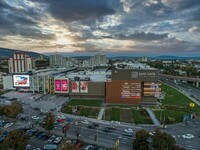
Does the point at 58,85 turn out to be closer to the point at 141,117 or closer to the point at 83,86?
the point at 83,86

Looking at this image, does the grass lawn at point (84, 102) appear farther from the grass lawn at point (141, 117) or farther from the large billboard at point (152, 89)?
the large billboard at point (152, 89)

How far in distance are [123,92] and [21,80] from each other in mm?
52989

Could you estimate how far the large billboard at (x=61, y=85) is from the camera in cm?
8725

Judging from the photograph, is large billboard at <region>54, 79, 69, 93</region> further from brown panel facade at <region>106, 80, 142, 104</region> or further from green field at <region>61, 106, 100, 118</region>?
brown panel facade at <region>106, 80, 142, 104</region>

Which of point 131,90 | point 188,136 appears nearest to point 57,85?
point 131,90

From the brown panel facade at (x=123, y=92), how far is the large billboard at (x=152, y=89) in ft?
8.29

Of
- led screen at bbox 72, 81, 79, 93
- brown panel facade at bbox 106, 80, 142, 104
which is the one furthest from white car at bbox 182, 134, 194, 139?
led screen at bbox 72, 81, 79, 93

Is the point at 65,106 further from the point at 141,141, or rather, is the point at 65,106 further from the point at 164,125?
the point at 141,141

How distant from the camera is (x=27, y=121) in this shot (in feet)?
187

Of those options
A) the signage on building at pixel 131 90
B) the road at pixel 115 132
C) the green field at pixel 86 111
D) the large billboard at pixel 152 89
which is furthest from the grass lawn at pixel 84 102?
the large billboard at pixel 152 89

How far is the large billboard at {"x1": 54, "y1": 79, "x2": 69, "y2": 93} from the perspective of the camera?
87.2 meters

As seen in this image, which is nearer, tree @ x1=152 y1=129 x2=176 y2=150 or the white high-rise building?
tree @ x1=152 y1=129 x2=176 y2=150

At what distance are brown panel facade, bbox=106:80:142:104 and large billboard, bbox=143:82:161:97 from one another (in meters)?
2.53

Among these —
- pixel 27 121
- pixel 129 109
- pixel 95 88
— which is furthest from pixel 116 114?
pixel 27 121
